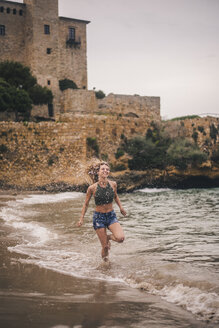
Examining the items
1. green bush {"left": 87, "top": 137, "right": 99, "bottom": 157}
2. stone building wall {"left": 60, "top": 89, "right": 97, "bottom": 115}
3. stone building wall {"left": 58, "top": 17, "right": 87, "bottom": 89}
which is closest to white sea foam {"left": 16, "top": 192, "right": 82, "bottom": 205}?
green bush {"left": 87, "top": 137, "right": 99, "bottom": 157}

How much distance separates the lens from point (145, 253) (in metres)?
7.00

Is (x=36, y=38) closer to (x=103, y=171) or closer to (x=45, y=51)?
(x=45, y=51)

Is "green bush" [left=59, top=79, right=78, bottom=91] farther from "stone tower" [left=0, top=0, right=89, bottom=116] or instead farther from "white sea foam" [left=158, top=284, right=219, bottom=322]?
"white sea foam" [left=158, top=284, right=219, bottom=322]

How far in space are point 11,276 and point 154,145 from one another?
927 inches

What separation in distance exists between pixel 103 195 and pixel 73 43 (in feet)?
129

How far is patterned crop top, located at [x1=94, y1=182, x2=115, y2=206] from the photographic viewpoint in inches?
241

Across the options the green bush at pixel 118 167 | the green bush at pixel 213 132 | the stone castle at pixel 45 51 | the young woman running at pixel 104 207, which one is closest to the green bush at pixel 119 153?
the green bush at pixel 118 167

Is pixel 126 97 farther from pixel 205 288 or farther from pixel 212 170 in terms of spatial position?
pixel 205 288

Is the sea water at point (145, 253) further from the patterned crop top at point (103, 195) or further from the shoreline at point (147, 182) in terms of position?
the shoreline at point (147, 182)

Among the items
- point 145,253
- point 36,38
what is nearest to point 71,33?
point 36,38

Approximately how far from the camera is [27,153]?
24.1 metres

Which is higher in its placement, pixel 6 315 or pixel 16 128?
pixel 16 128

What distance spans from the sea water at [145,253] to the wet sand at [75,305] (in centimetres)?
24

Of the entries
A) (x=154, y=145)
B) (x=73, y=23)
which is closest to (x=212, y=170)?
(x=154, y=145)
